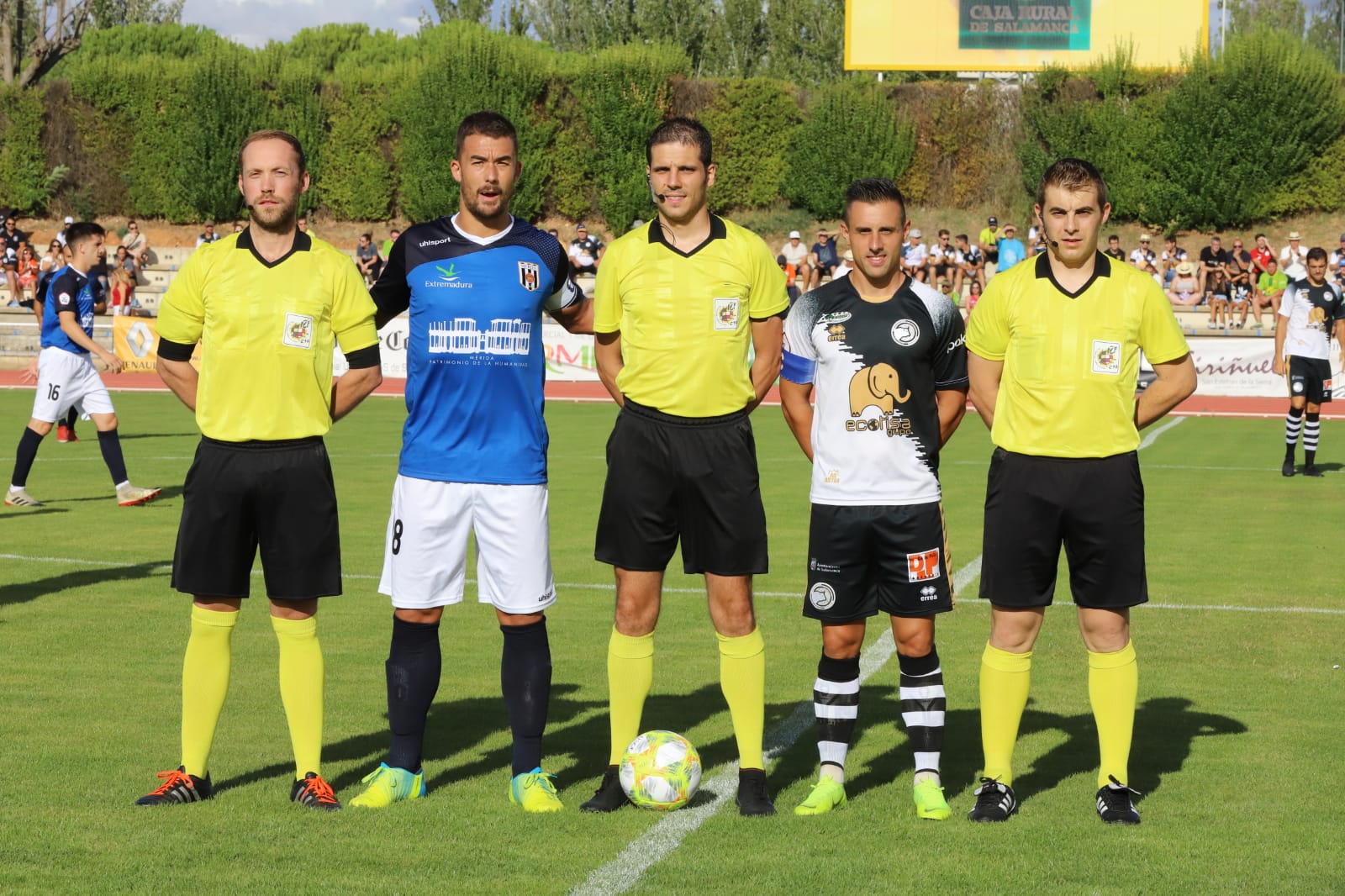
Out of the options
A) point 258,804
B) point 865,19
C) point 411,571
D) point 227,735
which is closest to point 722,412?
point 411,571

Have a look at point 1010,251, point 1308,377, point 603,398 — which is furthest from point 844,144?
point 1308,377

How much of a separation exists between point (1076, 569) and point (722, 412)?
138 centimetres

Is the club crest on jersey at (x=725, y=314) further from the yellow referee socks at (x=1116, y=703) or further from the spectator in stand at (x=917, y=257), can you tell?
the spectator in stand at (x=917, y=257)

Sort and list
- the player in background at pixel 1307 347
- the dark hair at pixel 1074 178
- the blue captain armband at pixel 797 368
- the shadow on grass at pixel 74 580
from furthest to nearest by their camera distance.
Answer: the player in background at pixel 1307 347
the shadow on grass at pixel 74 580
the blue captain armband at pixel 797 368
the dark hair at pixel 1074 178

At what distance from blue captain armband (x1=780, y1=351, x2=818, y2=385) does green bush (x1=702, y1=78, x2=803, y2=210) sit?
45305mm

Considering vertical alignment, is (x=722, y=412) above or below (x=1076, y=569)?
above

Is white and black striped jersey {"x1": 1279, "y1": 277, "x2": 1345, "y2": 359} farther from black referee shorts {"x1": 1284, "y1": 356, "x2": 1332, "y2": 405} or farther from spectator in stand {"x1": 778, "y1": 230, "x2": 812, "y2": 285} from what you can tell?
spectator in stand {"x1": 778, "y1": 230, "x2": 812, "y2": 285}

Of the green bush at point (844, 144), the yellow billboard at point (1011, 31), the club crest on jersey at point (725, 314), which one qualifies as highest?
the yellow billboard at point (1011, 31)

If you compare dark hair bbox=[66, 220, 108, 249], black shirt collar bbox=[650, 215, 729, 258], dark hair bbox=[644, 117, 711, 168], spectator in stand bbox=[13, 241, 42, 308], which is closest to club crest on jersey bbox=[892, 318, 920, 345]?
black shirt collar bbox=[650, 215, 729, 258]

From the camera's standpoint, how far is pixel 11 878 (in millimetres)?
4723

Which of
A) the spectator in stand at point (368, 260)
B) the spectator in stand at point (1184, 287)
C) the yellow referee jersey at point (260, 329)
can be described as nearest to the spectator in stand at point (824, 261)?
the spectator in stand at point (1184, 287)

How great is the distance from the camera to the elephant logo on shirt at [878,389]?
5.62 m

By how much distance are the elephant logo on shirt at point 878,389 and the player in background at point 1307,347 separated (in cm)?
1229

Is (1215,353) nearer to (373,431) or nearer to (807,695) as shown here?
(373,431)
